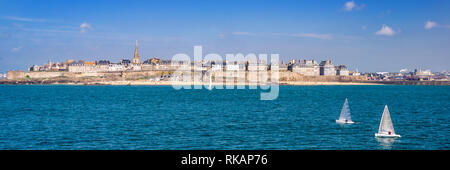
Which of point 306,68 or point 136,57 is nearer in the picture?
point 306,68

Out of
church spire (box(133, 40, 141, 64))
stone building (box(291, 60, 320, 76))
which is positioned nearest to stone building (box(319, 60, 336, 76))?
stone building (box(291, 60, 320, 76))

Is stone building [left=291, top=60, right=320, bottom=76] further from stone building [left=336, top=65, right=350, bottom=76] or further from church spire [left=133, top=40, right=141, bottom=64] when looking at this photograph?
church spire [left=133, top=40, right=141, bottom=64]

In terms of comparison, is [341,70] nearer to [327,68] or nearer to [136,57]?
[327,68]

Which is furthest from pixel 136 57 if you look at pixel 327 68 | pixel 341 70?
pixel 341 70

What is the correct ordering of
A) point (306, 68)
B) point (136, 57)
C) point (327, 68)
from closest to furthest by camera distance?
1. point (306, 68)
2. point (327, 68)
3. point (136, 57)

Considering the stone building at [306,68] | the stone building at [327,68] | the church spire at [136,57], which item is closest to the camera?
the stone building at [306,68]

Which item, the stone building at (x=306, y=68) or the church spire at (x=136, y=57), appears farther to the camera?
the church spire at (x=136, y=57)

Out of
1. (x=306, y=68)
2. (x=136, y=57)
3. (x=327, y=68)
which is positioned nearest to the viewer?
(x=306, y=68)

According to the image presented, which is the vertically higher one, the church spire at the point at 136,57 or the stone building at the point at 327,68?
the church spire at the point at 136,57

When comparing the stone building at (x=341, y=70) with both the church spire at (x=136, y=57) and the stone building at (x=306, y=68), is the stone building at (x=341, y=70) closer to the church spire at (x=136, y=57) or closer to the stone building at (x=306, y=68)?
the stone building at (x=306, y=68)

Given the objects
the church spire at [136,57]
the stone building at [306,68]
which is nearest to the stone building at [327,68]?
the stone building at [306,68]

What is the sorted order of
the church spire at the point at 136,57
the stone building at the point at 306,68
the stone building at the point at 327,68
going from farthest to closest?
the church spire at the point at 136,57
the stone building at the point at 327,68
the stone building at the point at 306,68
